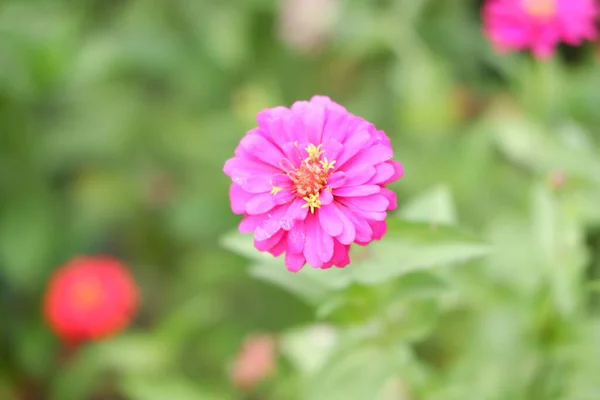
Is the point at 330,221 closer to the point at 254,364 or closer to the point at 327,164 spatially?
the point at 327,164

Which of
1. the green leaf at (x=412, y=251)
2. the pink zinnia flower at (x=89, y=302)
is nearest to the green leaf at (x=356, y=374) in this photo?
the green leaf at (x=412, y=251)

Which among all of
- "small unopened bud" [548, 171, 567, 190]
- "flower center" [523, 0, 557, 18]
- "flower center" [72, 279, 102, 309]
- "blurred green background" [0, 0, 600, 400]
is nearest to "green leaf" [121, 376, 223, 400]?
"blurred green background" [0, 0, 600, 400]

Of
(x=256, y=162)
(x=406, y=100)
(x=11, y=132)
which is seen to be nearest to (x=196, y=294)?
(x=11, y=132)

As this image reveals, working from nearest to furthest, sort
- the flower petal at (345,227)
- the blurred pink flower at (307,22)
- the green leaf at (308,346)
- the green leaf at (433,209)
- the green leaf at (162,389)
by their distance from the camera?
the flower petal at (345,227)
the green leaf at (433,209)
the green leaf at (308,346)
the green leaf at (162,389)
the blurred pink flower at (307,22)

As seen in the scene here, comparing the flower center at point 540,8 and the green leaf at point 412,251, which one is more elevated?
the flower center at point 540,8

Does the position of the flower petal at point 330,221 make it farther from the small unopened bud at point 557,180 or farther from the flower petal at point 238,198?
the small unopened bud at point 557,180

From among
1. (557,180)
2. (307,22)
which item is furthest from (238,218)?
(557,180)
